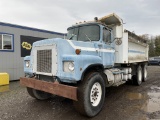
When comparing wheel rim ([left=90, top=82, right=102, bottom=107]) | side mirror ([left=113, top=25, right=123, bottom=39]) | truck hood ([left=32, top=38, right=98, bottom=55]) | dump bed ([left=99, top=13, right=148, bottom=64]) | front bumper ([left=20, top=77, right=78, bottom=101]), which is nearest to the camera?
front bumper ([left=20, top=77, right=78, bottom=101])

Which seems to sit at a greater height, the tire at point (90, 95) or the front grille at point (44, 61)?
the front grille at point (44, 61)

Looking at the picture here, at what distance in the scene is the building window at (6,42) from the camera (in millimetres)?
11086

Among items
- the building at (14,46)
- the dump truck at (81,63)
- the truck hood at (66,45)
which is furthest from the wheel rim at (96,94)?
the building at (14,46)

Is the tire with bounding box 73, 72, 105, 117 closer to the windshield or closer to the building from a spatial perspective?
the windshield

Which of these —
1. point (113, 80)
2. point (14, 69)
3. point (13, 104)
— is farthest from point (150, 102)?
point (14, 69)

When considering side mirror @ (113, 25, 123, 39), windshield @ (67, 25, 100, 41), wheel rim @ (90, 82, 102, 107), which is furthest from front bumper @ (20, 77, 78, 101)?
side mirror @ (113, 25, 123, 39)

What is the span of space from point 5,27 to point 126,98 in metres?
8.51

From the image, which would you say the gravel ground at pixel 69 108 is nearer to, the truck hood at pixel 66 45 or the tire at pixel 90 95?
the tire at pixel 90 95

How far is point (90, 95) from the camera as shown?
15.6 ft

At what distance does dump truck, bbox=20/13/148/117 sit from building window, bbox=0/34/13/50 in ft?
19.8

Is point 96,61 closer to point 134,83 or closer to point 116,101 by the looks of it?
point 116,101

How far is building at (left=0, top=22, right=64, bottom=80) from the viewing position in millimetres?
11156

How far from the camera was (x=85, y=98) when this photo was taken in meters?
4.50

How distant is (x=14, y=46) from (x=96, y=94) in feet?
27.7
